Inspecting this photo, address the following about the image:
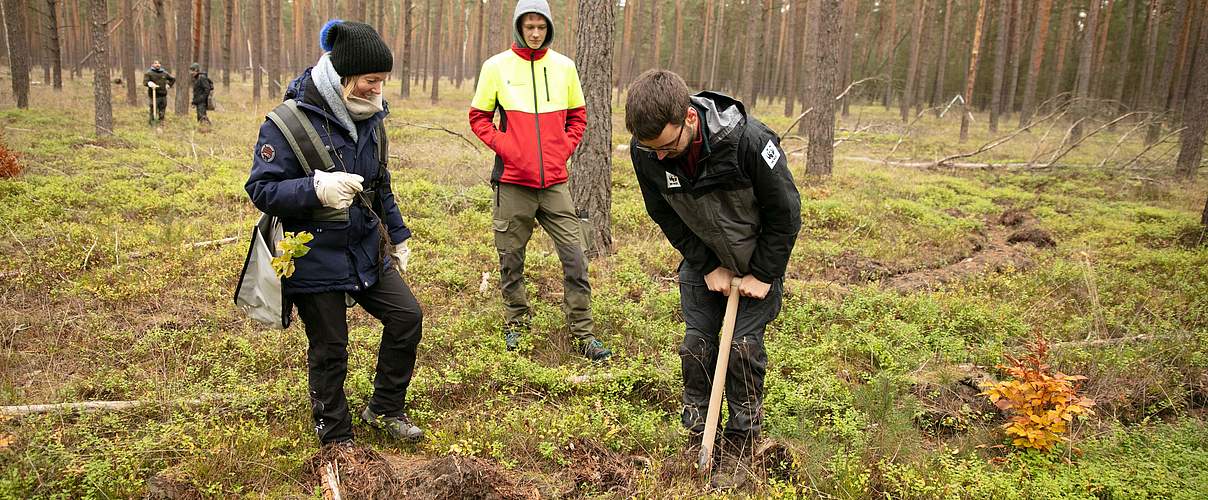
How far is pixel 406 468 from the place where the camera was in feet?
10.3

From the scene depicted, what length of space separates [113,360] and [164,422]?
3.69ft

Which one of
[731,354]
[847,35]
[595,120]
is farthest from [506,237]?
[847,35]

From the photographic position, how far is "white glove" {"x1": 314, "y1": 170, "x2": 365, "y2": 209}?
2.79 meters

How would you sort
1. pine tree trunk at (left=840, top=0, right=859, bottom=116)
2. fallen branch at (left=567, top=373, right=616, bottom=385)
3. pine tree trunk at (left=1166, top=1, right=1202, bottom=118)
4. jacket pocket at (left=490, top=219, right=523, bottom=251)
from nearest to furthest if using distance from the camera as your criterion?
1. fallen branch at (left=567, top=373, right=616, bottom=385)
2. jacket pocket at (left=490, top=219, right=523, bottom=251)
3. pine tree trunk at (left=1166, top=1, right=1202, bottom=118)
4. pine tree trunk at (left=840, top=0, right=859, bottom=116)

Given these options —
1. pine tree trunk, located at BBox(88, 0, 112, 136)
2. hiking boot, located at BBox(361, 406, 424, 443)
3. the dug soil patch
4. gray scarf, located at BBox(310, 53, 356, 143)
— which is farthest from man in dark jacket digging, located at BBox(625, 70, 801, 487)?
pine tree trunk, located at BBox(88, 0, 112, 136)

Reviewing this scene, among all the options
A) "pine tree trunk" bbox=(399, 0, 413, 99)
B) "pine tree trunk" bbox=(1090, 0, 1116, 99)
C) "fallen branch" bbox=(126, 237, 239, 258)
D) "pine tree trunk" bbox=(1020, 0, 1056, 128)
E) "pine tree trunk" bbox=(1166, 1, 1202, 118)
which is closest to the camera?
"fallen branch" bbox=(126, 237, 239, 258)

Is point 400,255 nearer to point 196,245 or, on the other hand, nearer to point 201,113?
point 196,245

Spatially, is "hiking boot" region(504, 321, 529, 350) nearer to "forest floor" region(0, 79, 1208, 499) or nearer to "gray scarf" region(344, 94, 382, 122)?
"forest floor" region(0, 79, 1208, 499)

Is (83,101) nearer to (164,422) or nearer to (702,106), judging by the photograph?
(164,422)

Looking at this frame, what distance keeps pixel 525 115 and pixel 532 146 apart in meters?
0.23

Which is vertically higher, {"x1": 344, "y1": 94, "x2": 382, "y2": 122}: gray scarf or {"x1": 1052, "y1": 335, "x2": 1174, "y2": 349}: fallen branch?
{"x1": 344, "y1": 94, "x2": 382, "y2": 122}: gray scarf

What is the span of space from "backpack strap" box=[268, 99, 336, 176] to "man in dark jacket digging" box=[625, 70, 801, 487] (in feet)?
4.48

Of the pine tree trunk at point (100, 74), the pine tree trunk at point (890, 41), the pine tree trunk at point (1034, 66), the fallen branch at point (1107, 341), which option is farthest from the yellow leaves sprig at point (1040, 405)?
the pine tree trunk at point (890, 41)

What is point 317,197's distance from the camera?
279 centimetres
